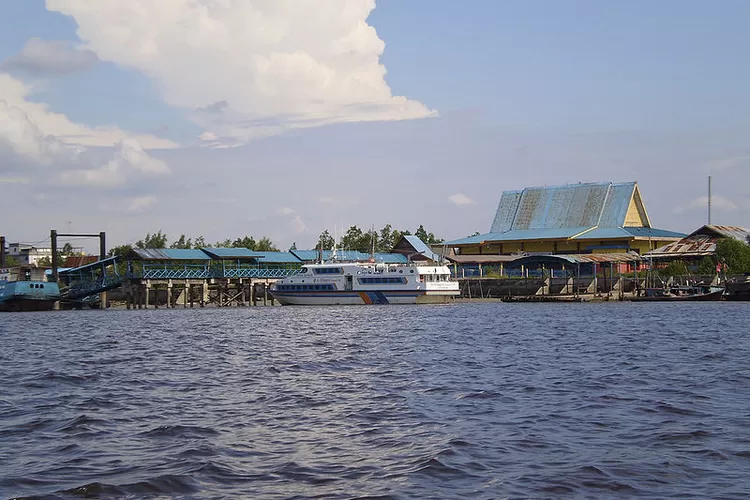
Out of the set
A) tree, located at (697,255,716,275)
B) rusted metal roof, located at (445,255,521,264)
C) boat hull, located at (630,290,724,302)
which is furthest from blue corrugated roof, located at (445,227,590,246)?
boat hull, located at (630,290,724,302)

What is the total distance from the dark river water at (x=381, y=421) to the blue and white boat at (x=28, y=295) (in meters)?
37.7

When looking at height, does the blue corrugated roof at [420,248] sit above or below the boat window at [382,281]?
above

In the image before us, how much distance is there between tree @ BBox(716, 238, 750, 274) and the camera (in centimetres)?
7162

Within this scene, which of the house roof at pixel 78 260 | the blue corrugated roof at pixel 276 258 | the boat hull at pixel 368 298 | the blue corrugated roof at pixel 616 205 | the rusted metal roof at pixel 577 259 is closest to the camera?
the boat hull at pixel 368 298

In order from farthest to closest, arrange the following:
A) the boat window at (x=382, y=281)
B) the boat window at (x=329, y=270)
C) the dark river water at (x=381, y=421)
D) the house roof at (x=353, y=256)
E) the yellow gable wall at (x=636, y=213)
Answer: the yellow gable wall at (x=636, y=213) → the house roof at (x=353, y=256) → the boat window at (x=329, y=270) → the boat window at (x=382, y=281) → the dark river water at (x=381, y=421)

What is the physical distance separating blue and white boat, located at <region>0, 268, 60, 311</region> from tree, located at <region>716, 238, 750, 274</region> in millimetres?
53010

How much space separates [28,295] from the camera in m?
65.4

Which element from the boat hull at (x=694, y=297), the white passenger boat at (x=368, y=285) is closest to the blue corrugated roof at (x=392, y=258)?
the white passenger boat at (x=368, y=285)

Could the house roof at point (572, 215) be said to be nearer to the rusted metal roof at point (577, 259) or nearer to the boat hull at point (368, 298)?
the rusted metal roof at point (577, 259)

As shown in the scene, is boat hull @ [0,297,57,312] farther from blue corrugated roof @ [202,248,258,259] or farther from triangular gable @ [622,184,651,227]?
triangular gable @ [622,184,651,227]

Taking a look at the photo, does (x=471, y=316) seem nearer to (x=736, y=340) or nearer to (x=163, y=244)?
(x=736, y=340)

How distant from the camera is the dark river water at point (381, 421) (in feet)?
34.8

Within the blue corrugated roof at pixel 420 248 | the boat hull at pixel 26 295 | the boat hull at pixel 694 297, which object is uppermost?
the blue corrugated roof at pixel 420 248

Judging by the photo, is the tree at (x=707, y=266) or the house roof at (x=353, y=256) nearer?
the tree at (x=707, y=266)
